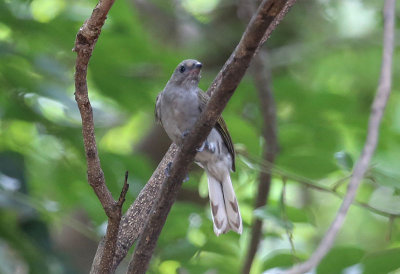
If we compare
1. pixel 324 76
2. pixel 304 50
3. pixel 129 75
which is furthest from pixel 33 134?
pixel 324 76

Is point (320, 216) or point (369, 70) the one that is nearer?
point (369, 70)

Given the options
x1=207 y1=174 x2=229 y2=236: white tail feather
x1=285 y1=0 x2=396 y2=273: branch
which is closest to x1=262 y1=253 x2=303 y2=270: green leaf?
x1=207 y1=174 x2=229 y2=236: white tail feather

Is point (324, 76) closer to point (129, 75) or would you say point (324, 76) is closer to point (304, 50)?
point (304, 50)

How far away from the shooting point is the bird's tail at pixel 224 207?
10.5 ft

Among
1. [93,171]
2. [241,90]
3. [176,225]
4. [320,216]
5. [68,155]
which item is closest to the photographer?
[93,171]

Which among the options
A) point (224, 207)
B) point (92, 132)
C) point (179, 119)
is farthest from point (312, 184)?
point (92, 132)

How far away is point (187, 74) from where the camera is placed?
135 inches

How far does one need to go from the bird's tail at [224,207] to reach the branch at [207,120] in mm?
1050

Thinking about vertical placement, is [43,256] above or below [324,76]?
below

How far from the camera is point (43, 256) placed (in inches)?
136

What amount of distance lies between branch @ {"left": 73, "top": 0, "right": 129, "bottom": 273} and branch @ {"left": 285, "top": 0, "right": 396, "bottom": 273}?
629 mm

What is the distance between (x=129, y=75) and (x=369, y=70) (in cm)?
231

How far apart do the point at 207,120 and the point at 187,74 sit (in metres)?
1.48

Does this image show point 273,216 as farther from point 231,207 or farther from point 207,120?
point 207,120
